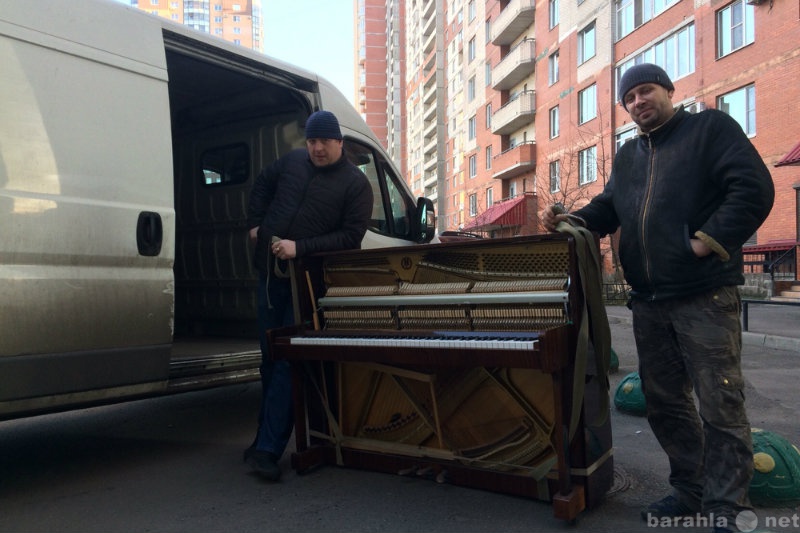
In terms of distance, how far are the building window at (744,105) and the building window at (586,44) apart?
29.4 ft

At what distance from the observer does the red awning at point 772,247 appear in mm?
17359

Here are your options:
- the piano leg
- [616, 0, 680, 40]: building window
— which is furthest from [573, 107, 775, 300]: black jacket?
[616, 0, 680, 40]: building window

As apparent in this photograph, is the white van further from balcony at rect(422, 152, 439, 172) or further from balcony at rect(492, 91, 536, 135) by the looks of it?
balcony at rect(422, 152, 439, 172)

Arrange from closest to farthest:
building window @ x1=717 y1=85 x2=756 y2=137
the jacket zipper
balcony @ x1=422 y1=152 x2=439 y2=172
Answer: the jacket zipper
building window @ x1=717 y1=85 x2=756 y2=137
balcony @ x1=422 y1=152 x2=439 y2=172

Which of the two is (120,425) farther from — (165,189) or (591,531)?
(591,531)

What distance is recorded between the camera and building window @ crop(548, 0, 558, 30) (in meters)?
32.0

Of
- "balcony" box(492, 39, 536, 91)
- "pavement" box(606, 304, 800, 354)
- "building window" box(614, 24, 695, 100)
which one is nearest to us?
"pavement" box(606, 304, 800, 354)

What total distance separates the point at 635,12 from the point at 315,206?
2479 cm

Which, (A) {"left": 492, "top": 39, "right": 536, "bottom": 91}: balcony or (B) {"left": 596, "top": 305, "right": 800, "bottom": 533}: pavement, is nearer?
(B) {"left": 596, "top": 305, "right": 800, "bottom": 533}: pavement

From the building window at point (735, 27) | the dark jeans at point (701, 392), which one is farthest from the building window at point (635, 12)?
the dark jeans at point (701, 392)

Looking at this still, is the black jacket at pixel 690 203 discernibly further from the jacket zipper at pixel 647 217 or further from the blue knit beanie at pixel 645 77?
the blue knit beanie at pixel 645 77

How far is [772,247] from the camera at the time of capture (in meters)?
17.9

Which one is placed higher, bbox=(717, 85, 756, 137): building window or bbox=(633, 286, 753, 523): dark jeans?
bbox=(717, 85, 756, 137): building window

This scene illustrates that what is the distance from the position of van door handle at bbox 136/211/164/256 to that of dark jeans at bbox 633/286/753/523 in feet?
9.03
